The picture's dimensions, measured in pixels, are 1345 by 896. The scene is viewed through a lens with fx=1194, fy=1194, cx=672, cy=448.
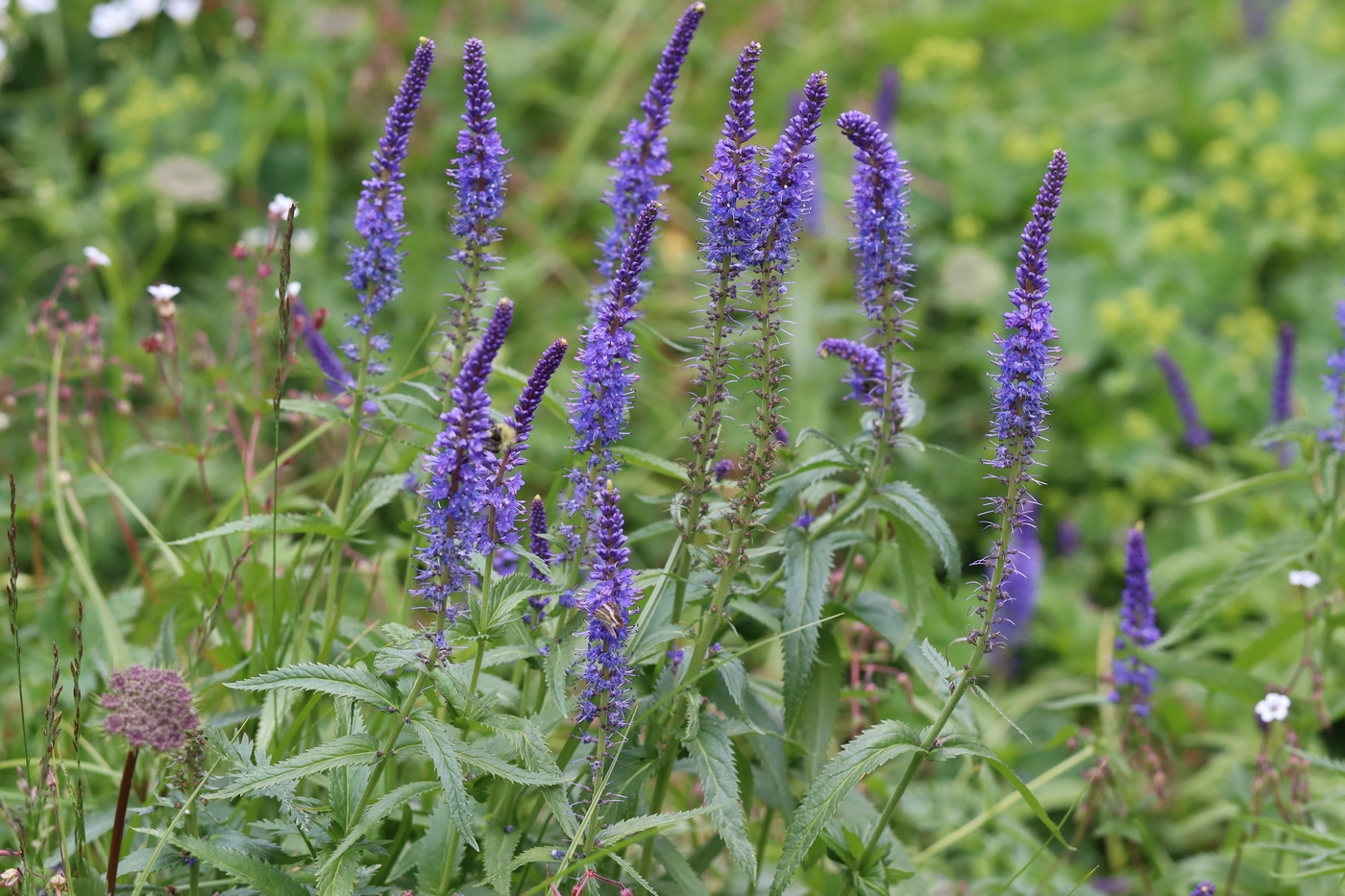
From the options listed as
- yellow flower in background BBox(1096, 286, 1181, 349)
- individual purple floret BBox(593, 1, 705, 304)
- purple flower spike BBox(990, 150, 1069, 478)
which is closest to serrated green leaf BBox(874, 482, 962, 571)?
purple flower spike BBox(990, 150, 1069, 478)

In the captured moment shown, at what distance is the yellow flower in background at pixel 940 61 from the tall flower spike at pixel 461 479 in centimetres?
630


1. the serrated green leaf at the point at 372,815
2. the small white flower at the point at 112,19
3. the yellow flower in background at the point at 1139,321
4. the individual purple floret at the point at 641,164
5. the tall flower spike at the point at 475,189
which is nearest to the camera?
the serrated green leaf at the point at 372,815

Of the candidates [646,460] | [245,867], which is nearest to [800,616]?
[646,460]

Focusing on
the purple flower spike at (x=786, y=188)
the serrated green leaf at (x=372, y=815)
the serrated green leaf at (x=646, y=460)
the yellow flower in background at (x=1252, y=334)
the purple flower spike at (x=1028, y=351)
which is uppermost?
the purple flower spike at (x=786, y=188)

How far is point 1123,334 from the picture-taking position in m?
6.57

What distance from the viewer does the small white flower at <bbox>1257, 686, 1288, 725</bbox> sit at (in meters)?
3.45

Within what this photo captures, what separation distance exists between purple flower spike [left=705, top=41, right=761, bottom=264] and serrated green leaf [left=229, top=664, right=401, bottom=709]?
109cm

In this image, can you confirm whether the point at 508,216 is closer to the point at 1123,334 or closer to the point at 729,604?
the point at 1123,334

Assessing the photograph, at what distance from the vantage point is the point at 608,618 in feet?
7.62

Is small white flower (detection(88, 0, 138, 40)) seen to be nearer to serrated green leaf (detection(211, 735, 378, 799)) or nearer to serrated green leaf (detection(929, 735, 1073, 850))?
serrated green leaf (detection(211, 735, 378, 799))

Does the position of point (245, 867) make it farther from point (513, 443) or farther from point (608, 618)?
point (513, 443)

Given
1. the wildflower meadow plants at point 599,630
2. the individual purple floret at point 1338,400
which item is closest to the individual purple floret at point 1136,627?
the wildflower meadow plants at point 599,630

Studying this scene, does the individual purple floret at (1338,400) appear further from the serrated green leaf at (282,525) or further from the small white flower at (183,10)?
the small white flower at (183,10)

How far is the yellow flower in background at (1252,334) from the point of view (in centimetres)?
661
